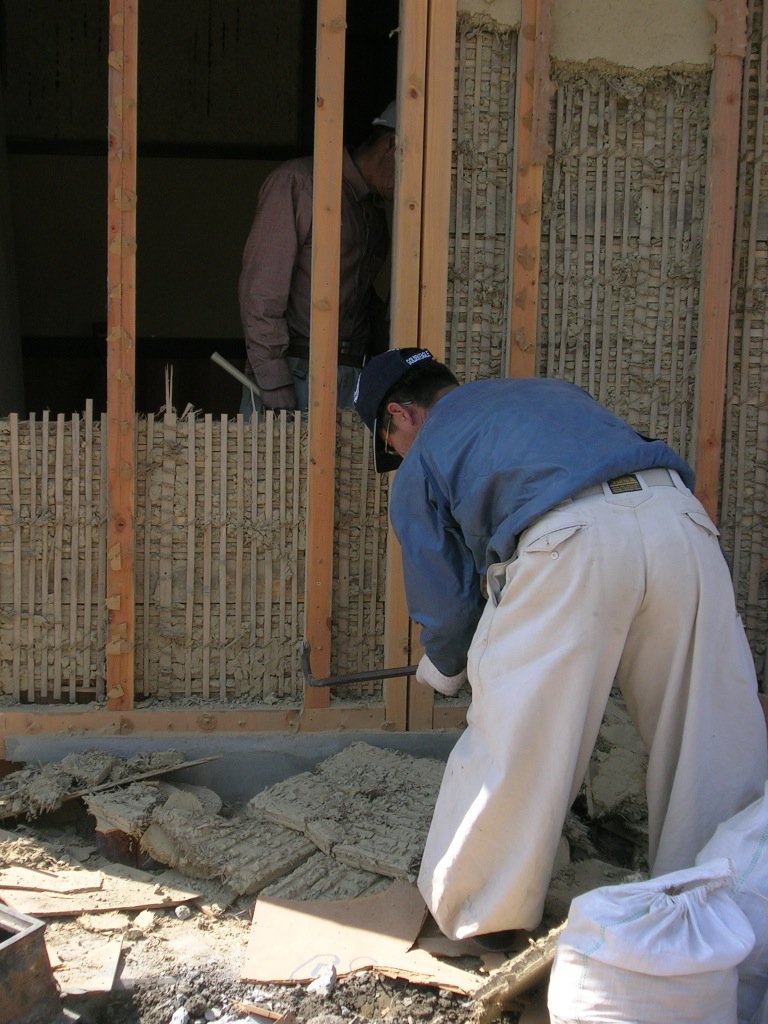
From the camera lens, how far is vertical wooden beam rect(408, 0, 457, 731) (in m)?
3.61

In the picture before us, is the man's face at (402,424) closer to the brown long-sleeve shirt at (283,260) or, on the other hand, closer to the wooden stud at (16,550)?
the brown long-sleeve shirt at (283,260)

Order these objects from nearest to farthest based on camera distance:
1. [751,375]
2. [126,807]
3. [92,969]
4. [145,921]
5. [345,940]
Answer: [92,969], [345,940], [145,921], [126,807], [751,375]

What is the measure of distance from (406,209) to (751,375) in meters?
1.43

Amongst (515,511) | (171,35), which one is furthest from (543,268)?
(171,35)

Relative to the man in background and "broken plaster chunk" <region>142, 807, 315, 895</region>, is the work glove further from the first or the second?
the man in background

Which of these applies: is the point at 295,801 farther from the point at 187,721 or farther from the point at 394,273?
the point at 394,273

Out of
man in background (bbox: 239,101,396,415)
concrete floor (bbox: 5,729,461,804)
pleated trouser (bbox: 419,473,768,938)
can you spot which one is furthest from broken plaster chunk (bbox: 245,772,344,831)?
man in background (bbox: 239,101,396,415)

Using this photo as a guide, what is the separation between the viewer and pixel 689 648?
257cm

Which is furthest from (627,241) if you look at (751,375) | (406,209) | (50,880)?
(50,880)

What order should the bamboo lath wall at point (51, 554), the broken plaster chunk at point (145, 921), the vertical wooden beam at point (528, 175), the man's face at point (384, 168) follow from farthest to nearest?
the man's face at point (384, 168)
the bamboo lath wall at point (51, 554)
the vertical wooden beam at point (528, 175)
the broken plaster chunk at point (145, 921)

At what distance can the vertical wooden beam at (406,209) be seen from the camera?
3607 millimetres

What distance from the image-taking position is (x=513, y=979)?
7.95ft

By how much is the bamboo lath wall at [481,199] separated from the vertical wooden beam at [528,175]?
7cm

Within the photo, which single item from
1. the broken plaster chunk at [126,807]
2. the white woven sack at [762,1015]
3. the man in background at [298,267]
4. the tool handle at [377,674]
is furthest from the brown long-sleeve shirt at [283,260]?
the white woven sack at [762,1015]
